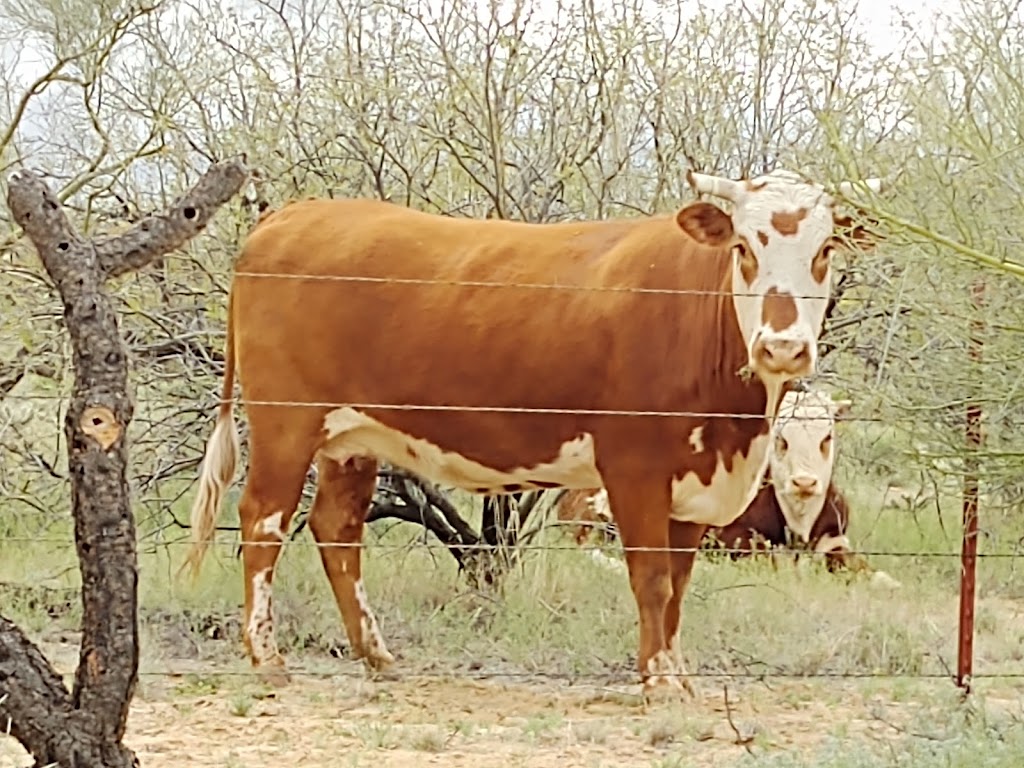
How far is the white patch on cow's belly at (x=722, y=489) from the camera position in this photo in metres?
5.94

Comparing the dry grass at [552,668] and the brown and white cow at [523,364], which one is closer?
the dry grass at [552,668]

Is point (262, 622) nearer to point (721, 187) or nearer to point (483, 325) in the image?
point (483, 325)

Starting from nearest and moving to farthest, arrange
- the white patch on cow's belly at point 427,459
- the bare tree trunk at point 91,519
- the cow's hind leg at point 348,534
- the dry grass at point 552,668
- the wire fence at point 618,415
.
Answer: the bare tree trunk at point 91,519 → the wire fence at point 618,415 → the dry grass at point 552,668 → the white patch on cow's belly at point 427,459 → the cow's hind leg at point 348,534

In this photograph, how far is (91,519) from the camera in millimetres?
3484

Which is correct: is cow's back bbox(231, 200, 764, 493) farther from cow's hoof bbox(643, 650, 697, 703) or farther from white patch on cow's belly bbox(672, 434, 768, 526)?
cow's hoof bbox(643, 650, 697, 703)

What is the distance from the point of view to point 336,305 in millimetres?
6414

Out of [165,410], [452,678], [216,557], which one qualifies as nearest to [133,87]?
[165,410]

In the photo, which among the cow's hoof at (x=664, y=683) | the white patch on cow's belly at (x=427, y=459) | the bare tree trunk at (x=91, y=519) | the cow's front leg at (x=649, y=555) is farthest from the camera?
the white patch on cow's belly at (x=427, y=459)

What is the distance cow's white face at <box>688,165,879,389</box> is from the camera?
546cm

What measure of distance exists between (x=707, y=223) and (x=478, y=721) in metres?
1.81

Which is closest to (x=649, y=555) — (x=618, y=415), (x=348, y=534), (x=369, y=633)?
(x=618, y=415)

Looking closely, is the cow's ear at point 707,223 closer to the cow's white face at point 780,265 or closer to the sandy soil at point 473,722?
the cow's white face at point 780,265

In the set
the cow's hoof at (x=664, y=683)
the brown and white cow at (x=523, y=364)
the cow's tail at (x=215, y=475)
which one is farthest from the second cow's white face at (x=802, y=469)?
the cow's tail at (x=215, y=475)

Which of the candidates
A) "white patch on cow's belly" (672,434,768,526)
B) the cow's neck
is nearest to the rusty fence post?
"white patch on cow's belly" (672,434,768,526)
